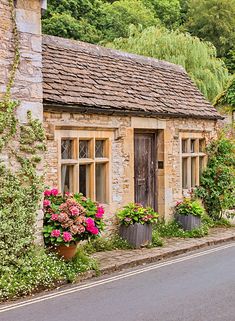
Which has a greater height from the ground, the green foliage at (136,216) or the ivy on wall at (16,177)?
the ivy on wall at (16,177)

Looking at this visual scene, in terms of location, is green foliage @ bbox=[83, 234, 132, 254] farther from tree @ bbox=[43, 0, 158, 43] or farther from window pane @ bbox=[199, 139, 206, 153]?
tree @ bbox=[43, 0, 158, 43]

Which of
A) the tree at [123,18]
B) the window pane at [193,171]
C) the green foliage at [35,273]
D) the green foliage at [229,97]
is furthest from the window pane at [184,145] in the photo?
the tree at [123,18]

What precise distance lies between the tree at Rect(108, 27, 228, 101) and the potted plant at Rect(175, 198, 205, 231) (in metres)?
18.1

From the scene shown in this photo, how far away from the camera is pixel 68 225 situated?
9141 millimetres

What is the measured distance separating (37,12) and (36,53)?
697 millimetres

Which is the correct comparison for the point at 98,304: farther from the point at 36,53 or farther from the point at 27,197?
the point at 36,53

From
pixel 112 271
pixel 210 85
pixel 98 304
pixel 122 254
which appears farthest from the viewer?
pixel 210 85

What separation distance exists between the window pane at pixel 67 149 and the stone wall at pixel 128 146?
0.34 metres

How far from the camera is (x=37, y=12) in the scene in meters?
9.27

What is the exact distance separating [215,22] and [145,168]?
A: 37.5m

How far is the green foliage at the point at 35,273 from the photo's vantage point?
7.98 m

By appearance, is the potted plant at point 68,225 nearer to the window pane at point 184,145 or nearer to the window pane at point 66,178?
the window pane at point 66,178

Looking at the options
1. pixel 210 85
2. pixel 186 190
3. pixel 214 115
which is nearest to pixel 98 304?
pixel 186 190

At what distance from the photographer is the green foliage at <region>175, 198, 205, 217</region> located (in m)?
14.1
